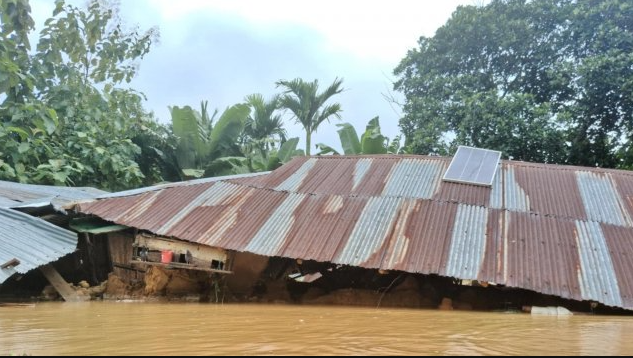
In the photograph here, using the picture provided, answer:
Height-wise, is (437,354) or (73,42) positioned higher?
(73,42)

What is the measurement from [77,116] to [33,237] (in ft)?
26.8

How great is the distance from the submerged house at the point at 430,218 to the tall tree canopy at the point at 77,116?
5.64 metres

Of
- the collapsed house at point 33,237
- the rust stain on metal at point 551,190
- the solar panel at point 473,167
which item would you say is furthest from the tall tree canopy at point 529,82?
the collapsed house at point 33,237

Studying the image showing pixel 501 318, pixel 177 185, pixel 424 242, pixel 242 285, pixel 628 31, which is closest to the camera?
pixel 501 318

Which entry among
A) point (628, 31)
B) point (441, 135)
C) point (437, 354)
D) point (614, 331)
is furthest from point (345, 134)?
point (437, 354)

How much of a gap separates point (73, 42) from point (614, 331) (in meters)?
15.2

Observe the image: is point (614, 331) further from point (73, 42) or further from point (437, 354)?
point (73, 42)

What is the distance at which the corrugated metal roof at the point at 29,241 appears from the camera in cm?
786

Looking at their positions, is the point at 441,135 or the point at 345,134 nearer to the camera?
the point at 345,134

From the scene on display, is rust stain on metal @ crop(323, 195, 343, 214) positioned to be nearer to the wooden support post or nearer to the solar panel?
the solar panel

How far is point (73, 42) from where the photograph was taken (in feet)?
49.8

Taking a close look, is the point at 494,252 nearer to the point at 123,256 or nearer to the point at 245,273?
the point at 245,273

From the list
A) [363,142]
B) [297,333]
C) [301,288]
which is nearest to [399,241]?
[301,288]

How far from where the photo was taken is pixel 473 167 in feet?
33.9
